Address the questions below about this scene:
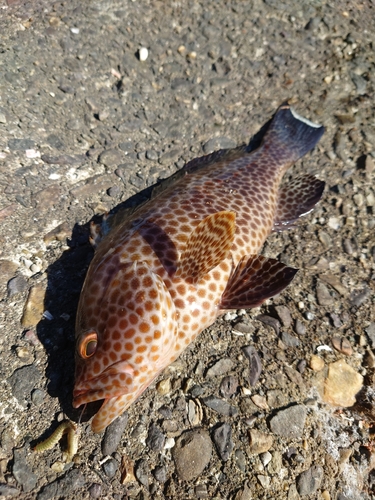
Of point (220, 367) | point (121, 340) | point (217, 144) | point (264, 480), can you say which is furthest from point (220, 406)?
point (217, 144)

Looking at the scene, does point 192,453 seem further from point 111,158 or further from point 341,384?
point 111,158

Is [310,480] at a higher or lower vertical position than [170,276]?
lower

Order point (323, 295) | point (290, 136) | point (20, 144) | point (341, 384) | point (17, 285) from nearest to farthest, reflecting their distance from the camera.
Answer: point (341, 384), point (17, 285), point (323, 295), point (20, 144), point (290, 136)

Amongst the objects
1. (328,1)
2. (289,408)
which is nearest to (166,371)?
(289,408)

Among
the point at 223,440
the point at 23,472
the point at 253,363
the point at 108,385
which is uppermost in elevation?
the point at 108,385

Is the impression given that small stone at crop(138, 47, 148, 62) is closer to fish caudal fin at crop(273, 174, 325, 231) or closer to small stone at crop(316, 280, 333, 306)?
fish caudal fin at crop(273, 174, 325, 231)

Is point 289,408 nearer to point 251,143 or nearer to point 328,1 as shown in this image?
point 251,143
